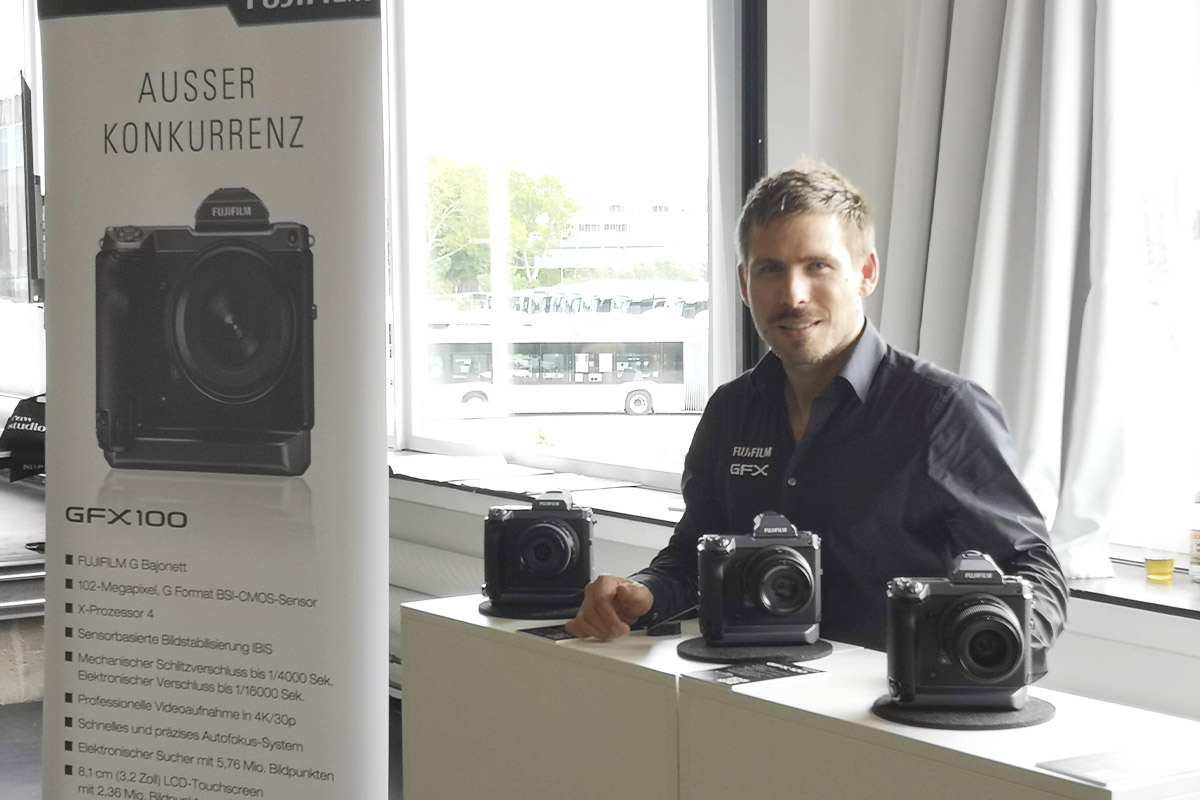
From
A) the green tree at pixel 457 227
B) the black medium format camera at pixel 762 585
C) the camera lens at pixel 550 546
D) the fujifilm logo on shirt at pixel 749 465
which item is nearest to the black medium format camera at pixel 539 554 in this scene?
the camera lens at pixel 550 546

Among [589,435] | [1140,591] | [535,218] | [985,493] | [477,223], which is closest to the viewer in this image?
[985,493]

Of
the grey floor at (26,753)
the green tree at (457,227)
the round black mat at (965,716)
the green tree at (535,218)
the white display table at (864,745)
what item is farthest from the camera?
the green tree at (457,227)

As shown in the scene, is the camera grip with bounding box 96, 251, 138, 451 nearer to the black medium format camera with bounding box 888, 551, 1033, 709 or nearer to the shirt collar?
the shirt collar

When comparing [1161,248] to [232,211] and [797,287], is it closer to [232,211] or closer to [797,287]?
[797,287]

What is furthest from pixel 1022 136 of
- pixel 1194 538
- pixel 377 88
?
pixel 377 88

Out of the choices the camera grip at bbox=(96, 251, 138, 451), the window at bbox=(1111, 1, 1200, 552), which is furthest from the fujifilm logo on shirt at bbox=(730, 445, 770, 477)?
the camera grip at bbox=(96, 251, 138, 451)

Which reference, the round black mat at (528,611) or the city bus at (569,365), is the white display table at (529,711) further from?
the city bus at (569,365)

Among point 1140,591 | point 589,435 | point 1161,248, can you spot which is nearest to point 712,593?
point 1140,591

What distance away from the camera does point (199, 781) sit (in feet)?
7.64

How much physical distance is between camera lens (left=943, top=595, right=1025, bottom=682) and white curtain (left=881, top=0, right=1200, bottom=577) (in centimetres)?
98

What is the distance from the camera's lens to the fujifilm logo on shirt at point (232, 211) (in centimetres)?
226

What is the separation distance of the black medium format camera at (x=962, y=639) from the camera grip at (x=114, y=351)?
1.39m

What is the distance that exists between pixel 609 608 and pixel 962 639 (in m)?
0.63

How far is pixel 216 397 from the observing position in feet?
7.54
